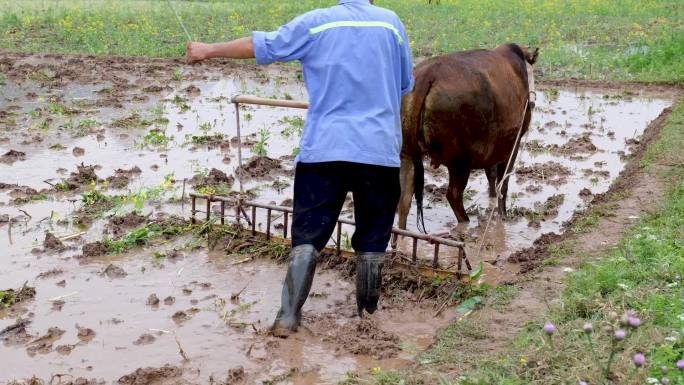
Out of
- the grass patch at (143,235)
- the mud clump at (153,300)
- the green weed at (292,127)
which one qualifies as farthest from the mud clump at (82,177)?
the mud clump at (153,300)

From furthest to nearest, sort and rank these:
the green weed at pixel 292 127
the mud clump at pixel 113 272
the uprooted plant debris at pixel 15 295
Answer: the green weed at pixel 292 127 → the mud clump at pixel 113 272 → the uprooted plant debris at pixel 15 295

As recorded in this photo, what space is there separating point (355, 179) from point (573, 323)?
1319 millimetres

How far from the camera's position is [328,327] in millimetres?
4645

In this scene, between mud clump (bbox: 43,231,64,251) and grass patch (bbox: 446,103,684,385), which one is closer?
grass patch (bbox: 446,103,684,385)

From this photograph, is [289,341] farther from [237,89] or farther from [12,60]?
[12,60]

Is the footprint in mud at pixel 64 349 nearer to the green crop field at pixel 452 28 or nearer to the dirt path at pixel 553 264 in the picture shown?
the dirt path at pixel 553 264

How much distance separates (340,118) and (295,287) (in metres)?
0.92

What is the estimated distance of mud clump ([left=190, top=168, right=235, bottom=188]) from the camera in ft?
25.0

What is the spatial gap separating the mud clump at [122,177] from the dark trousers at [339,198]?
3576 mm

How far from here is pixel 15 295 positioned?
497 centimetres

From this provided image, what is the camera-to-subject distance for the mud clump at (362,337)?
14.2ft

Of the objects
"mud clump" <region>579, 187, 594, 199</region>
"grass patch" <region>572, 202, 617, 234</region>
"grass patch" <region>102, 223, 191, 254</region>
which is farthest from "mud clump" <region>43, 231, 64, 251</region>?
"mud clump" <region>579, 187, 594, 199</region>

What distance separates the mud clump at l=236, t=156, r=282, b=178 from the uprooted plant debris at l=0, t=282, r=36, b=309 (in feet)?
10.3

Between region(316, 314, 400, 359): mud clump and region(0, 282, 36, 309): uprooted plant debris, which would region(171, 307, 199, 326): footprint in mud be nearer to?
region(316, 314, 400, 359): mud clump
